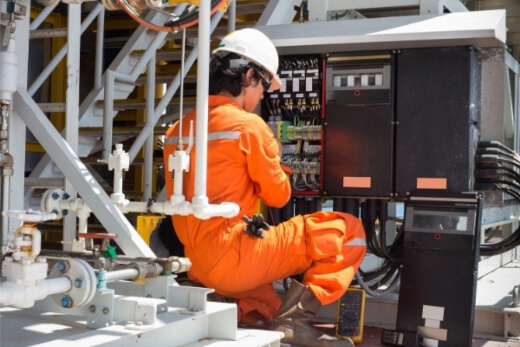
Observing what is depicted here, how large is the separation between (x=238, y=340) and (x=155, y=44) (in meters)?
2.70

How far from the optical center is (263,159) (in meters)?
4.14

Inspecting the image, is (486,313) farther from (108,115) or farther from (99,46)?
(99,46)

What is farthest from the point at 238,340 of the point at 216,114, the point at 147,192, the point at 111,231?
the point at 147,192

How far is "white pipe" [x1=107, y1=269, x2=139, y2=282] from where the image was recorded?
3.15m

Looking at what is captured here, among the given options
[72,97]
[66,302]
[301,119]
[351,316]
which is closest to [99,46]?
[301,119]

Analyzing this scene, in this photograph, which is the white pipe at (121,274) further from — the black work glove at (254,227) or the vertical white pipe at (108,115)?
the vertical white pipe at (108,115)

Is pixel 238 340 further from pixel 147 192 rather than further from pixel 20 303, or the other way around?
pixel 147 192

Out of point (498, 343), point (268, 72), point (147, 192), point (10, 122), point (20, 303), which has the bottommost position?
point (498, 343)

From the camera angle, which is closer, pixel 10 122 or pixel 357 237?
pixel 10 122

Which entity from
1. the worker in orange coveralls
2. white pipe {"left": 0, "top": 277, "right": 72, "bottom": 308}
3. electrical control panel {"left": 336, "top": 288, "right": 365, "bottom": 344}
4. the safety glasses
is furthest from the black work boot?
white pipe {"left": 0, "top": 277, "right": 72, "bottom": 308}

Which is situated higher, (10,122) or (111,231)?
(10,122)

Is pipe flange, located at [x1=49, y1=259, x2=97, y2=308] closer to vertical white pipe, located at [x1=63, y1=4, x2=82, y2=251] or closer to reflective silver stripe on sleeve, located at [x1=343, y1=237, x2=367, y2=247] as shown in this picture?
vertical white pipe, located at [x1=63, y1=4, x2=82, y2=251]

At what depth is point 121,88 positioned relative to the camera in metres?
5.96

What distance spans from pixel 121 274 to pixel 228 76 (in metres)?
1.58
